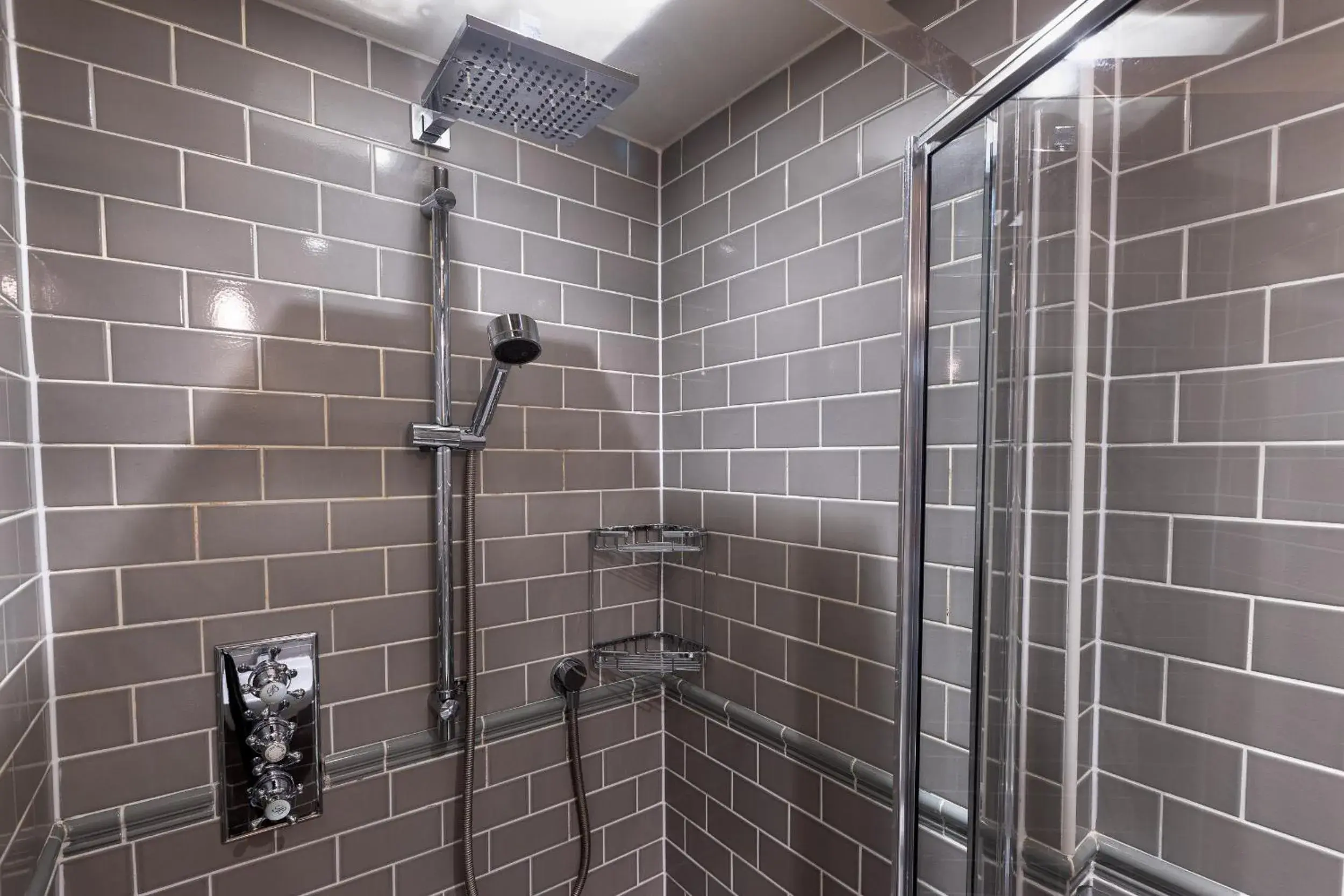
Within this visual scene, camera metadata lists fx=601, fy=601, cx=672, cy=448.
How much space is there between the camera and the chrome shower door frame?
2.62ft

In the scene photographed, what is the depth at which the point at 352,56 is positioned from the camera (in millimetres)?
1177

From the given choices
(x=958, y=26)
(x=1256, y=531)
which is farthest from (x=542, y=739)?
(x=958, y=26)

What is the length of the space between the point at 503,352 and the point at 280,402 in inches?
16.4

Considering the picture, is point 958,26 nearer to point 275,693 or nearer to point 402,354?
point 402,354

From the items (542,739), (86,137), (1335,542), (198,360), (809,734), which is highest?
(86,137)

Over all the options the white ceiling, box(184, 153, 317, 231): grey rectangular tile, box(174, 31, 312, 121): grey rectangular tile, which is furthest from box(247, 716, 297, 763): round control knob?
the white ceiling

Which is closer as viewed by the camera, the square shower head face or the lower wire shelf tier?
the square shower head face

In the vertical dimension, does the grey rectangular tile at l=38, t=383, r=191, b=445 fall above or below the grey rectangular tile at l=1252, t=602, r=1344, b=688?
above

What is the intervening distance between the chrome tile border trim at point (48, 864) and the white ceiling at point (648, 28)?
143 centimetres

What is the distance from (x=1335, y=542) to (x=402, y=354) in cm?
143

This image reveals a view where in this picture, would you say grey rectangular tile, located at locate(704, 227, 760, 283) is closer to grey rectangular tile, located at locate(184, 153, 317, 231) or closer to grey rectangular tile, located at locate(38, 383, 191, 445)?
grey rectangular tile, located at locate(184, 153, 317, 231)

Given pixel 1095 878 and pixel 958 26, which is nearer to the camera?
pixel 1095 878

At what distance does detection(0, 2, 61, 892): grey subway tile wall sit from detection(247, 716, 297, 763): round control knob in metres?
0.26

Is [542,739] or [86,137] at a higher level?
[86,137]
